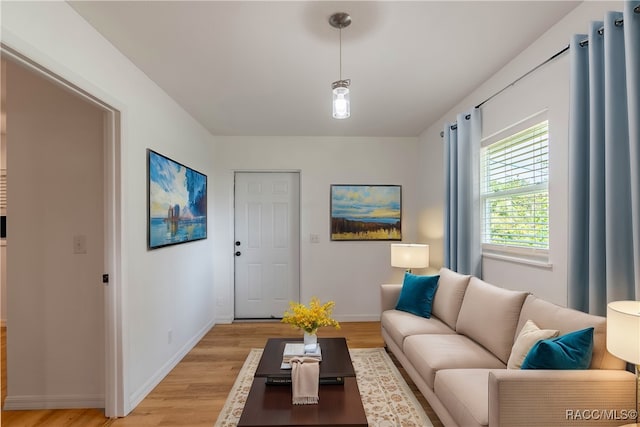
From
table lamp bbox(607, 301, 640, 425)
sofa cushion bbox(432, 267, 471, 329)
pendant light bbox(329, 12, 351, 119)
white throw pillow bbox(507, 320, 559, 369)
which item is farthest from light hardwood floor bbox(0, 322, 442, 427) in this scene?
pendant light bbox(329, 12, 351, 119)

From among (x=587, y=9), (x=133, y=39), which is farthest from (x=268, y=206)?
(x=587, y=9)

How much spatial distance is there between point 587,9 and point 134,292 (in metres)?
3.46

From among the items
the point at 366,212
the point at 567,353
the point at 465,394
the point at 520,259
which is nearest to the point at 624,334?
the point at 567,353

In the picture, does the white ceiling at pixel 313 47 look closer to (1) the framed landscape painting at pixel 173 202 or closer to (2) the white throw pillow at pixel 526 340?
(1) the framed landscape painting at pixel 173 202

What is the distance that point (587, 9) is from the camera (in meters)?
1.97

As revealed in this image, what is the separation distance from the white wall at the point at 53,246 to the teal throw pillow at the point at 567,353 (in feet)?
9.17

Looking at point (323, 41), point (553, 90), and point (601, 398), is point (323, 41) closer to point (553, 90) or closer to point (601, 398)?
point (553, 90)

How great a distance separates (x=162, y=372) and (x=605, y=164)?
11.6 ft

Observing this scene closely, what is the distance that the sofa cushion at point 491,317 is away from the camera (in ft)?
7.41

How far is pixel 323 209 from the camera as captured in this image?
485 cm

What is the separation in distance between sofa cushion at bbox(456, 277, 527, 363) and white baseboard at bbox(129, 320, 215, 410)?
8.31ft

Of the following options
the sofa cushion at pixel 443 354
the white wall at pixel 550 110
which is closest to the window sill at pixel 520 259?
the white wall at pixel 550 110

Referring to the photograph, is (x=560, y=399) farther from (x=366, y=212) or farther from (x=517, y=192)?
(x=366, y=212)

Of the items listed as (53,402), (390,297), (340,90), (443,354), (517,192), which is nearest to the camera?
(340,90)
